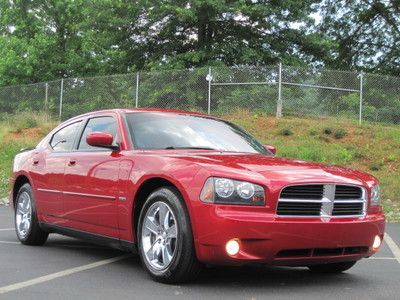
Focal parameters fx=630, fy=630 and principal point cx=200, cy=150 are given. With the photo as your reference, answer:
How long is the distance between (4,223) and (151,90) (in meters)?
11.3

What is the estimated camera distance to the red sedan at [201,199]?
4.86 meters

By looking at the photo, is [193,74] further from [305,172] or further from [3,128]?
[305,172]

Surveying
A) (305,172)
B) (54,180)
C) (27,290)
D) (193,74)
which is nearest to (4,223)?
(54,180)

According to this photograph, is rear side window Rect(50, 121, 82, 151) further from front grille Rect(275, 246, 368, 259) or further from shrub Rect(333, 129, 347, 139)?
shrub Rect(333, 129, 347, 139)

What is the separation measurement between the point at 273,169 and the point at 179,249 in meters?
1.00

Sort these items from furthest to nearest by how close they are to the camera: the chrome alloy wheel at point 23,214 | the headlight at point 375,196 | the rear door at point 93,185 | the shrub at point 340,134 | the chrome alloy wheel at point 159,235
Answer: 1. the shrub at point 340,134
2. the chrome alloy wheel at point 23,214
3. the rear door at point 93,185
4. the headlight at point 375,196
5. the chrome alloy wheel at point 159,235

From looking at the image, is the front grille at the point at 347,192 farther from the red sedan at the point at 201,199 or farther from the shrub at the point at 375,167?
the shrub at the point at 375,167

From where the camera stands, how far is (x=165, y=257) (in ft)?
17.1

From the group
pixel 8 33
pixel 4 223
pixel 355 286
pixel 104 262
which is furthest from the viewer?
pixel 8 33

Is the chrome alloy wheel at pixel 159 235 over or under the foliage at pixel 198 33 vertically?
under

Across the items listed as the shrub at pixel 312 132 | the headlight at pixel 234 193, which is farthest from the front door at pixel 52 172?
the shrub at pixel 312 132

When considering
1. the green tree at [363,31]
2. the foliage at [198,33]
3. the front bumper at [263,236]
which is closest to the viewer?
the front bumper at [263,236]

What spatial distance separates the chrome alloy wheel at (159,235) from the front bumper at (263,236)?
1.17 feet

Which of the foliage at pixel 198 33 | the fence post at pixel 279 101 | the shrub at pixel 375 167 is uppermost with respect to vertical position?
the foliage at pixel 198 33
